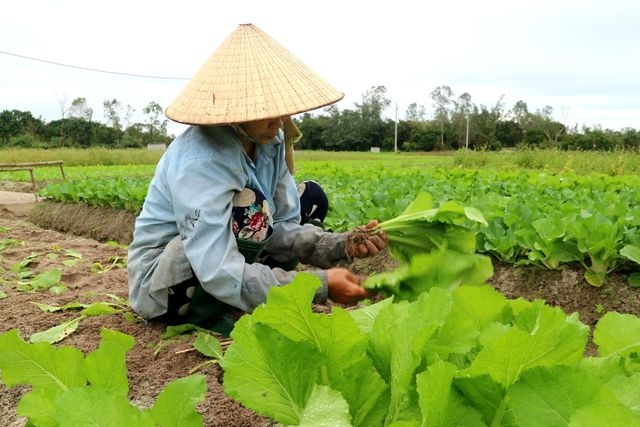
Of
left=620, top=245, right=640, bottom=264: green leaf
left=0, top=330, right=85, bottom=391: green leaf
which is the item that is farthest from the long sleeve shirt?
left=620, top=245, right=640, bottom=264: green leaf

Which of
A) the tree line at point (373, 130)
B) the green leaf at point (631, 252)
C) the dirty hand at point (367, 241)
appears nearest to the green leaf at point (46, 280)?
the dirty hand at point (367, 241)

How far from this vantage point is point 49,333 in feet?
10.2

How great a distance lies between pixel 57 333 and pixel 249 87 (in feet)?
5.11

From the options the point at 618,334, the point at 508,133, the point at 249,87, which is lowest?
the point at 508,133

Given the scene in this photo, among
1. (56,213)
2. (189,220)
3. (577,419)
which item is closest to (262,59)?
(189,220)

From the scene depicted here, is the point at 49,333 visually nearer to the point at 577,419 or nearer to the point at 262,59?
the point at 262,59

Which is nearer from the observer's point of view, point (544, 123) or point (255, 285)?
point (255, 285)

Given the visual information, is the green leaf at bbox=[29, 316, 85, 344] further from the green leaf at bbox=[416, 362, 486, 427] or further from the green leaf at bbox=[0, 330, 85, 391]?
the green leaf at bbox=[416, 362, 486, 427]

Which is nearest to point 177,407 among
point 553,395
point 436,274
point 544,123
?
point 553,395

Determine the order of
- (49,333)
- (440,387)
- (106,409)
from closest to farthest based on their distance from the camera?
1. (440,387)
2. (106,409)
3. (49,333)

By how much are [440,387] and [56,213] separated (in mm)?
12109

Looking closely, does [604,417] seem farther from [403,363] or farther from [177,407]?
[177,407]

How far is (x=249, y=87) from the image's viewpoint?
2607 millimetres

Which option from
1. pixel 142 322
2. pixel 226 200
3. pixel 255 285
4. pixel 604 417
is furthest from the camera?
pixel 142 322
